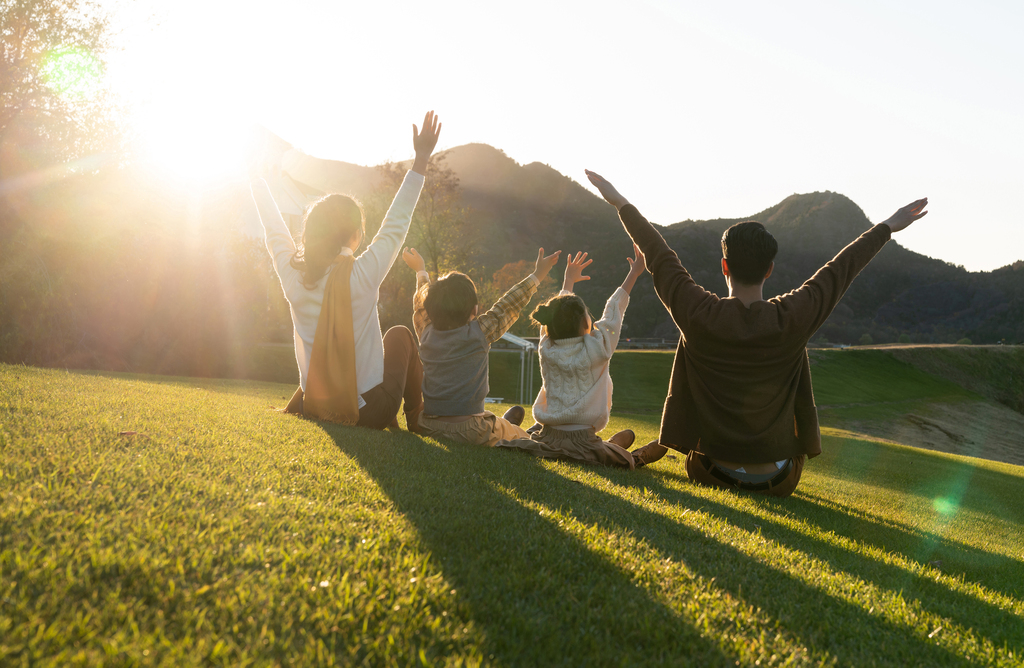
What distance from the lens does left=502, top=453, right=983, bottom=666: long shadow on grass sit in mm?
1783

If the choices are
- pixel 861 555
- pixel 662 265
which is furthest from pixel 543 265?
pixel 861 555

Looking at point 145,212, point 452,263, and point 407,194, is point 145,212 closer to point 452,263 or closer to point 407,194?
point 407,194

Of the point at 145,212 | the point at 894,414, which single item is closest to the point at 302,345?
the point at 145,212

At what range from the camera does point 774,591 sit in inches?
82.7

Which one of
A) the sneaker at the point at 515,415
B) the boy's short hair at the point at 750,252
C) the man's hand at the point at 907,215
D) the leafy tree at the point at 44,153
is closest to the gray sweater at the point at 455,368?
the sneaker at the point at 515,415

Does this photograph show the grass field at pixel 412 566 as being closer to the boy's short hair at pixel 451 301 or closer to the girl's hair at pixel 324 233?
the girl's hair at pixel 324 233

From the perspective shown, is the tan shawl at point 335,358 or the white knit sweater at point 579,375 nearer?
the tan shawl at point 335,358

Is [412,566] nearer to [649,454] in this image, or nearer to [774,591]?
[774,591]

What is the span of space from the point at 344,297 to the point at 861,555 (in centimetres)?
357

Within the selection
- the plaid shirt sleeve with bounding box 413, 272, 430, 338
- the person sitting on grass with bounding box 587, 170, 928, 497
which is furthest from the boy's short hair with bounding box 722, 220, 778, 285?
the plaid shirt sleeve with bounding box 413, 272, 430, 338

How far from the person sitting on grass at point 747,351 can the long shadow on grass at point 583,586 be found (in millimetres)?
1347

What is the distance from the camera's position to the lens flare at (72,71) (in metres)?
16.4

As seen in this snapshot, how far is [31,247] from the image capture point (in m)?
15.1

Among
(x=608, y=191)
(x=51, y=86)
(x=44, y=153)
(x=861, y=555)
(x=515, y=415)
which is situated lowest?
(x=515, y=415)
